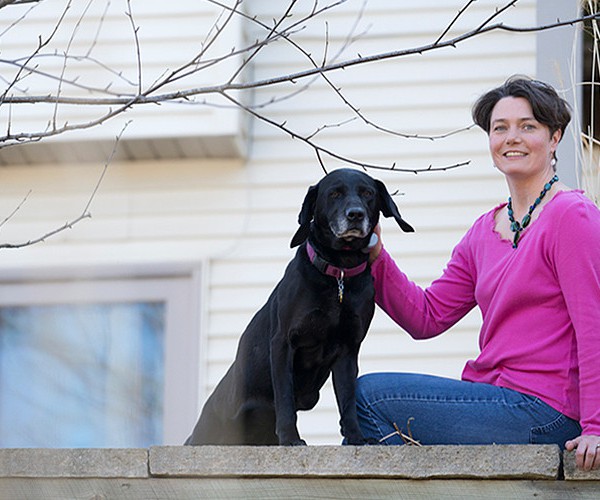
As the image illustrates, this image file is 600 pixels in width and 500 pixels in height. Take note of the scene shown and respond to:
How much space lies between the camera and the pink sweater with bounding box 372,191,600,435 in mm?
2678

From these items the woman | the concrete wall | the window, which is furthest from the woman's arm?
the window

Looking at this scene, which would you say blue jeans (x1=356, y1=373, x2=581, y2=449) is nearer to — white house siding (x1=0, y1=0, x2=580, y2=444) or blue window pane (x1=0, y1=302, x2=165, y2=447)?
white house siding (x1=0, y1=0, x2=580, y2=444)

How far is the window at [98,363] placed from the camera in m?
5.37

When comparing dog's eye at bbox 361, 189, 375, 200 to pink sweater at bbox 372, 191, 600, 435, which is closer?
pink sweater at bbox 372, 191, 600, 435

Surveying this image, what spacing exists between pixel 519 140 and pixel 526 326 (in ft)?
1.66

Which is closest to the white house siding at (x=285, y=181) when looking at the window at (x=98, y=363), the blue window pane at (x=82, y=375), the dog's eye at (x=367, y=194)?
the window at (x=98, y=363)

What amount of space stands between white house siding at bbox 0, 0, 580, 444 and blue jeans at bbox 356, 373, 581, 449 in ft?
8.15

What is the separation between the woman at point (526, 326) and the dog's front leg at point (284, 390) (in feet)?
0.59

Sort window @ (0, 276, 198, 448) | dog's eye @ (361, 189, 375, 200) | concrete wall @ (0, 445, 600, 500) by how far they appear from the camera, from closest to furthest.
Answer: concrete wall @ (0, 445, 600, 500)
dog's eye @ (361, 189, 375, 200)
window @ (0, 276, 198, 448)

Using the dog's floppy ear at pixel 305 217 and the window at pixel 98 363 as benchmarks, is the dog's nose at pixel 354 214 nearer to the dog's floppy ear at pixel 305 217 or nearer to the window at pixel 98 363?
the dog's floppy ear at pixel 305 217

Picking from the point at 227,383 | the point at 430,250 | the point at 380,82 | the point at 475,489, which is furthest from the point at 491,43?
the point at 475,489

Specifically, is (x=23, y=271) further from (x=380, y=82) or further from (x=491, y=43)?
(x=491, y=43)

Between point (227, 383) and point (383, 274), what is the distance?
0.55m

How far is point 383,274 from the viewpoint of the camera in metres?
3.16
